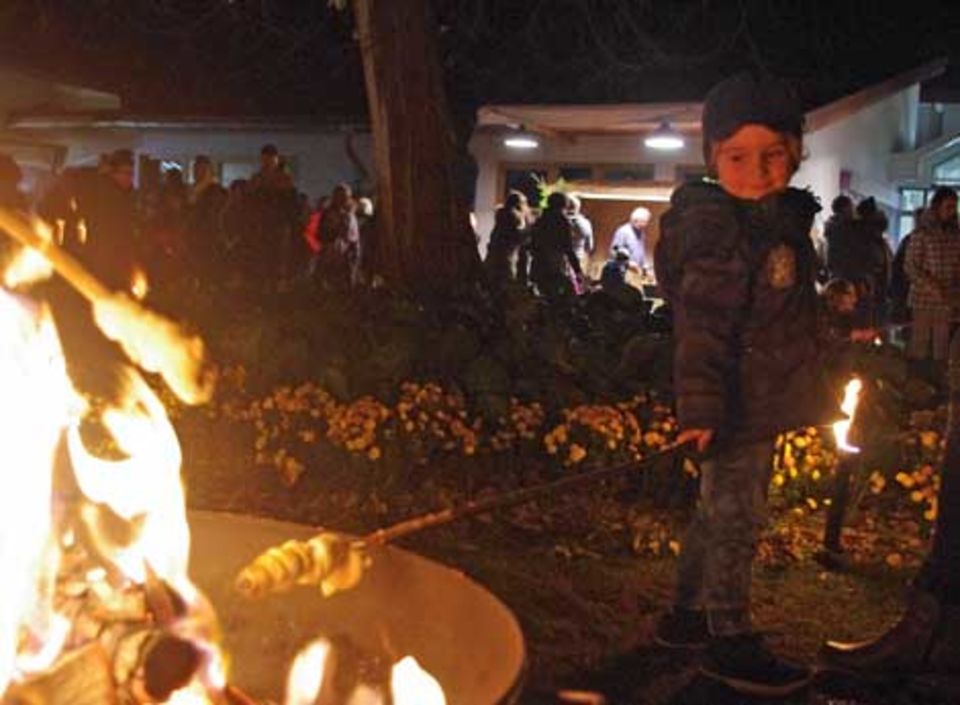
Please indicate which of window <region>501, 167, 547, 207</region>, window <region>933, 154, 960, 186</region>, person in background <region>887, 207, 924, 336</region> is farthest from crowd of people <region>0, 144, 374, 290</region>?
window <region>933, 154, 960, 186</region>

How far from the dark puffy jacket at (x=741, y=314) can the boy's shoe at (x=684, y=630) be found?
2.57ft

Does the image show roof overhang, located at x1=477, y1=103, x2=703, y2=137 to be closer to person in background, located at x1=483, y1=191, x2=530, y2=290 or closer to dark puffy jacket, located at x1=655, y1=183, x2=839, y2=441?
person in background, located at x1=483, y1=191, x2=530, y2=290

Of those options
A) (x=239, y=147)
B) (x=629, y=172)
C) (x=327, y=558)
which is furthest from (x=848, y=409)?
(x=239, y=147)

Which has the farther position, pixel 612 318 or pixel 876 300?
pixel 876 300

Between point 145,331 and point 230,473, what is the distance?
1.90m

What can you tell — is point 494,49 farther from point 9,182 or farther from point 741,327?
point 741,327

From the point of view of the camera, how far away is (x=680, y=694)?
13.2 ft

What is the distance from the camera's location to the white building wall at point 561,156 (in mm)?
16797

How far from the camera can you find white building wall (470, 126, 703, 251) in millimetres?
16797

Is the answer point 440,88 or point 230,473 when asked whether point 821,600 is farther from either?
point 440,88

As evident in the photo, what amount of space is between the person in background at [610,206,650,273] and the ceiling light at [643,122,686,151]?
1.05 m

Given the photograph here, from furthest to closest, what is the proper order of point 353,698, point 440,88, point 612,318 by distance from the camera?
point 440,88 < point 612,318 < point 353,698

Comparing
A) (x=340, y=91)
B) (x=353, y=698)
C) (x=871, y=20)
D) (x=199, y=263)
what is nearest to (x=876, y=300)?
(x=871, y=20)

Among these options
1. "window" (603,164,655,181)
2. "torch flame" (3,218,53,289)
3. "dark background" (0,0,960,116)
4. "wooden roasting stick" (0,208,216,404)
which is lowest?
"wooden roasting stick" (0,208,216,404)
